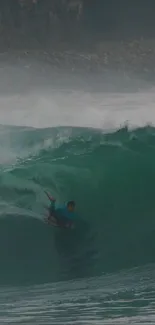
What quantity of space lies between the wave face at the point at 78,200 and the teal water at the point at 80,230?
17 mm

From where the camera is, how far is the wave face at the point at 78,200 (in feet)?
43.6

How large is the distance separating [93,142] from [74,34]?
241 inches

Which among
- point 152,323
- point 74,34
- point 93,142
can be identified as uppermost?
point 74,34

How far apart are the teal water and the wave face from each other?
2cm

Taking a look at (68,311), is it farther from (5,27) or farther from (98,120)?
(5,27)

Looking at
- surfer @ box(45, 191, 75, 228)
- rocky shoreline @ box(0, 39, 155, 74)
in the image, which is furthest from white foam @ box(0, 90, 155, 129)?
surfer @ box(45, 191, 75, 228)

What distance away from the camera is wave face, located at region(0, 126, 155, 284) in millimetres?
13281

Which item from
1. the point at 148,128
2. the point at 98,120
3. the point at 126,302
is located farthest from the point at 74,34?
the point at 126,302

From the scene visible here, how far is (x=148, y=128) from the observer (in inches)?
733

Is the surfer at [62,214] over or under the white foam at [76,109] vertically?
under

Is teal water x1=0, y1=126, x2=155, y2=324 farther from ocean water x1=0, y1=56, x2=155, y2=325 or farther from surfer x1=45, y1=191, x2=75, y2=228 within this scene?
surfer x1=45, y1=191, x2=75, y2=228

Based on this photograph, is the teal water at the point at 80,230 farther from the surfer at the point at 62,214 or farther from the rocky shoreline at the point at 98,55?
the rocky shoreline at the point at 98,55

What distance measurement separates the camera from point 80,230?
14078 millimetres

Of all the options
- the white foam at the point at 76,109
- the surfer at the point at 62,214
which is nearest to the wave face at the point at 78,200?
the surfer at the point at 62,214
